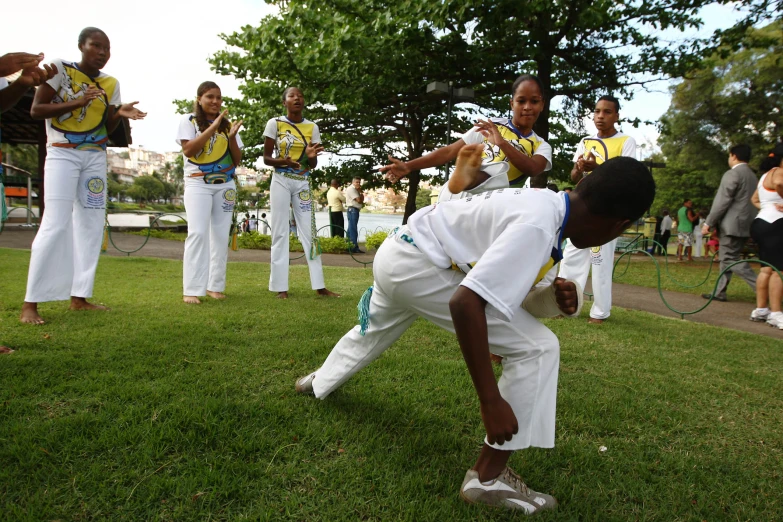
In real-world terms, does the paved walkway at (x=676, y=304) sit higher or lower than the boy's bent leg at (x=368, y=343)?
lower

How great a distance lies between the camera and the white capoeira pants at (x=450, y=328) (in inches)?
79.9

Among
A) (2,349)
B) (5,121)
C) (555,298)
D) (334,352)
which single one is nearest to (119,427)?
(334,352)

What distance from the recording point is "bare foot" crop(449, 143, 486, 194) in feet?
9.95

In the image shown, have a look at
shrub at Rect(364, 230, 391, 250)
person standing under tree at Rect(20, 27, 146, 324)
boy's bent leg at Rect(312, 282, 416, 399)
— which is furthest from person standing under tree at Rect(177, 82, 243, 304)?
shrub at Rect(364, 230, 391, 250)

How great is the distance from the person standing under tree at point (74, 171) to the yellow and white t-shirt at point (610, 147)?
181 inches

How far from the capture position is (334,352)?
2.81 metres

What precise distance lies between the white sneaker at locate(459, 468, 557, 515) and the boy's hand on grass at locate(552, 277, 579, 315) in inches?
28.6

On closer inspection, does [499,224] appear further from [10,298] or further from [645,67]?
[645,67]

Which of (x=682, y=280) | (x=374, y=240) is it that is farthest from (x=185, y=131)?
(x=682, y=280)

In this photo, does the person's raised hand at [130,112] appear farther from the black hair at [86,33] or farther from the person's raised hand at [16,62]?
the person's raised hand at [16,62]

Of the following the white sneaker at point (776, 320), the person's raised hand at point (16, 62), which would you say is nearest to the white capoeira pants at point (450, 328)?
the person's raised hand at point (16, 62)

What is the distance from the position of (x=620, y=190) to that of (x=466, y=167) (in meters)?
1.32

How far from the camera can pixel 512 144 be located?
13.9 feet

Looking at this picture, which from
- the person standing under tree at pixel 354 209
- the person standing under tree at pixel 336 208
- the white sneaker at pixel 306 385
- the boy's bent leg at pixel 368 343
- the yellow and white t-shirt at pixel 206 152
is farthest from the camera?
the person standing under tree at pixel 336 208
